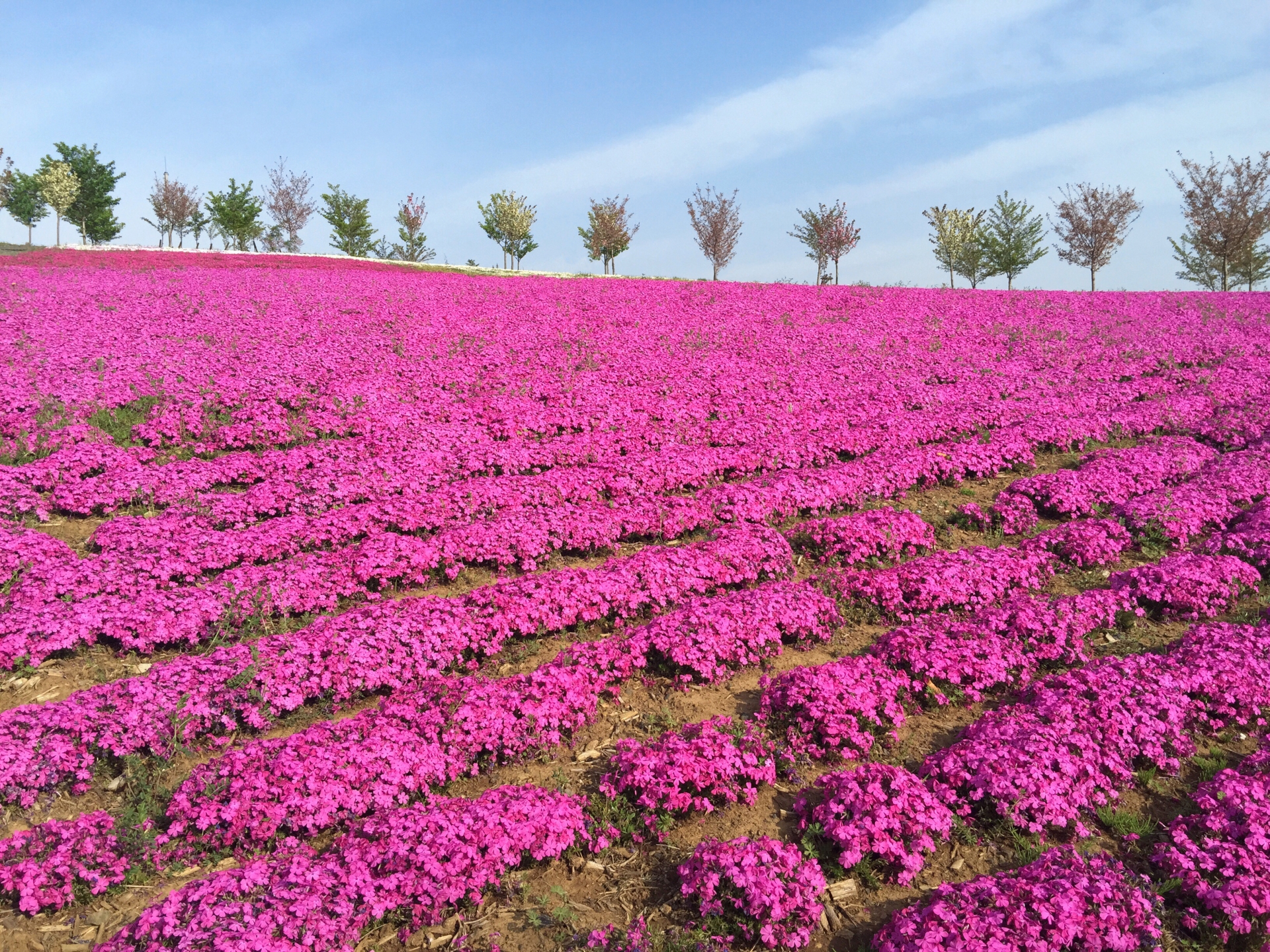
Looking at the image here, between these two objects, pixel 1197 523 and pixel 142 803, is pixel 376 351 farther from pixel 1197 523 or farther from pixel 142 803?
pixel 1197 523

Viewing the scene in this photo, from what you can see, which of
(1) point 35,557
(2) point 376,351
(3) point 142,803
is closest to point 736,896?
(3) point 142,803

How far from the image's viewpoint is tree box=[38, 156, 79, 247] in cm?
6244

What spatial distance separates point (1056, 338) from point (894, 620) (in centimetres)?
1996

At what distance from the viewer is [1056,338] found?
993 inches

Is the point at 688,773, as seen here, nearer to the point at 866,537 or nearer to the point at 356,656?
the point at 356,656

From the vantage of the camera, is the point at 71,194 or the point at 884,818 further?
the point at 71,194

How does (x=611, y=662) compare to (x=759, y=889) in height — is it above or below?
above

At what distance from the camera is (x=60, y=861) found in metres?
5.39

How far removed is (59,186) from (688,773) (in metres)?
78.8

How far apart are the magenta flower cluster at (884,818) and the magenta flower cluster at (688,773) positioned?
543 millimetres

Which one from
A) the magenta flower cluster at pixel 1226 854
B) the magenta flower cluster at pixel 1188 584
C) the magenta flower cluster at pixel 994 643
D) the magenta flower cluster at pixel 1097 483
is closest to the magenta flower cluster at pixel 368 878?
the magenta flower cluster at pixel 994 643

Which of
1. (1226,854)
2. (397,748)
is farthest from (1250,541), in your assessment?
(397,748)

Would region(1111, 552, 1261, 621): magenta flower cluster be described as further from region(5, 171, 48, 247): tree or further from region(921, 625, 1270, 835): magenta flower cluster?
region(5, 171, 48, 247): tree

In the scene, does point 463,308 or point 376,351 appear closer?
point 376,351
